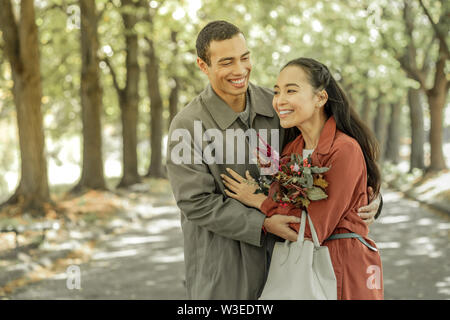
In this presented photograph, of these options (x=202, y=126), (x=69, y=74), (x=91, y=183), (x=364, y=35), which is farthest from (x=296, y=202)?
(x=69, y=74)

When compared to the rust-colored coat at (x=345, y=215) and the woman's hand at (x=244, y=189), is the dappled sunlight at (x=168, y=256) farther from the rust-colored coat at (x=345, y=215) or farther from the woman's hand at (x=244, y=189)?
the rust-colored coat at (x=345, y=215)

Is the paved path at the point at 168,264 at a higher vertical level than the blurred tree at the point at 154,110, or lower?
lower

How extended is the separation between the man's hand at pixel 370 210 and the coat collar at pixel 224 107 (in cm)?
74

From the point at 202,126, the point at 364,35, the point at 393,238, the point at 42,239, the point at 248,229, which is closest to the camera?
the point at 248,229

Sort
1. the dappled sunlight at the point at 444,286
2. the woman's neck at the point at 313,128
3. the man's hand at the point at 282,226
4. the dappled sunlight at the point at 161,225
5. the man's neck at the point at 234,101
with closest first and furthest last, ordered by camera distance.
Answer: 1. the man's hand at the point at 282,226
2. the woman's neck at the point at 313,128
3. the man's neck at the point at 234,101
4. the dappled sunlight at the point at 444,286
5. the dappled sunlight at the point at 161,225

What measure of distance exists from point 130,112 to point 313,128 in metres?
18.7

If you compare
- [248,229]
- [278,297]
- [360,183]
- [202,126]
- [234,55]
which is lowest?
[278,297]

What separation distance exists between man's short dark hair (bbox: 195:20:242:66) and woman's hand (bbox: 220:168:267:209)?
681 mm

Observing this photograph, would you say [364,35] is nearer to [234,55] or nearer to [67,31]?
[67,31]

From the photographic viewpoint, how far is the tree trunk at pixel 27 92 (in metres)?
12.7

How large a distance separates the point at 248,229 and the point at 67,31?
18886mm

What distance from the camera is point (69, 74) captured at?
2484 centimetres

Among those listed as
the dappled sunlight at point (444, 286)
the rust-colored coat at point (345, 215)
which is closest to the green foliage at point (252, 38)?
the dappled sunlight at point (444, 286)

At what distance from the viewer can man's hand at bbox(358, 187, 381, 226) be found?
3339mm
